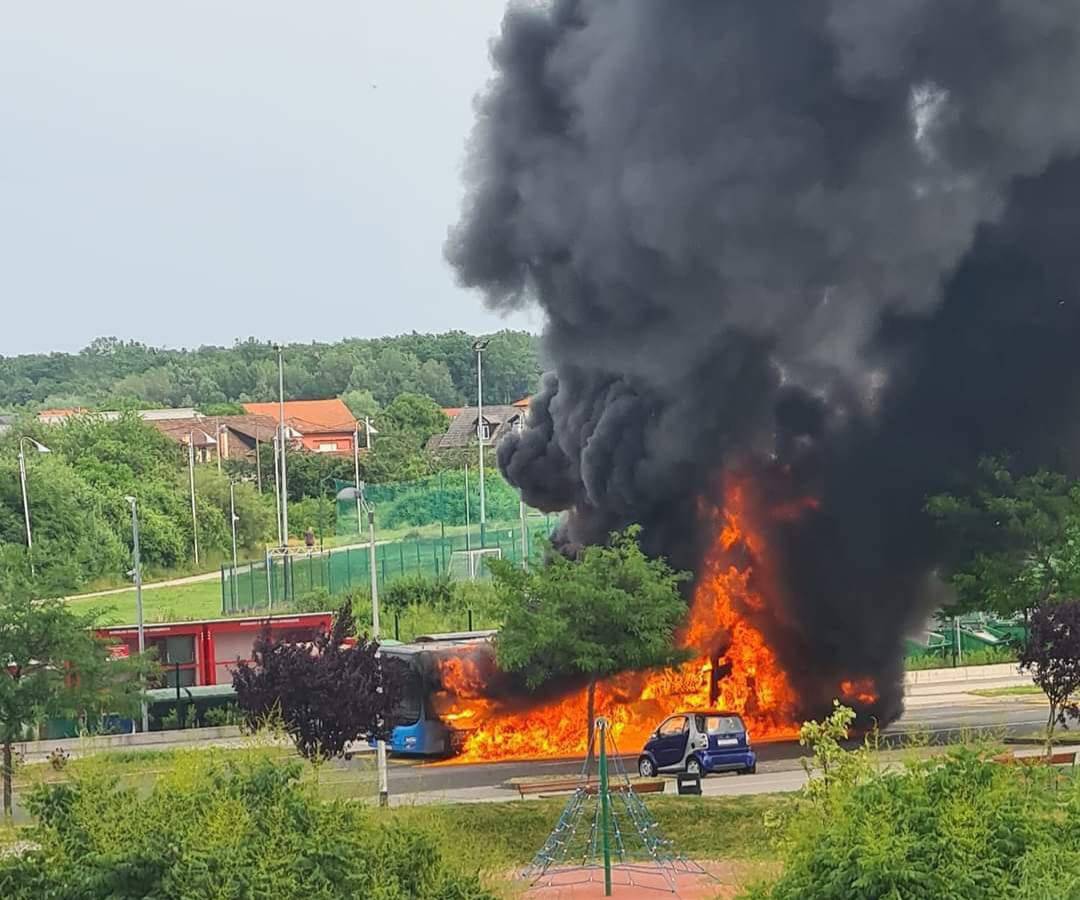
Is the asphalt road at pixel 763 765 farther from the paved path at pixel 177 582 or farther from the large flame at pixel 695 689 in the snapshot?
the paved path at pixel 177 582

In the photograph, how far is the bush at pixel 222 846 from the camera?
12867mm

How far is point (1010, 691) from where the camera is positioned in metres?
43.9

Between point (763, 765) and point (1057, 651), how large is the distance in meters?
6.04

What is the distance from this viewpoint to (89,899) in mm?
12898

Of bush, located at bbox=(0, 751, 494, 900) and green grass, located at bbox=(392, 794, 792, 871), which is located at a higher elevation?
bush, located at bbox=(0, 751, 494, 900)

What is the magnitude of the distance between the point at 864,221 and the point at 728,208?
283cm

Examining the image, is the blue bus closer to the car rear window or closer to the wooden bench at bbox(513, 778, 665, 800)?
the car rear window

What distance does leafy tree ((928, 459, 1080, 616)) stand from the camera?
34188 mm

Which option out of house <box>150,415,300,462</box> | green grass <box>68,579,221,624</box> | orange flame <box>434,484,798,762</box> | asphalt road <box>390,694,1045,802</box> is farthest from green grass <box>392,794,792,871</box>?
house <box>150,415,300,462</box>

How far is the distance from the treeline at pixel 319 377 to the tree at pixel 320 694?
377 ft

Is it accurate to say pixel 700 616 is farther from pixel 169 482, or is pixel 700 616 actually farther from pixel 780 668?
pixel 169 482

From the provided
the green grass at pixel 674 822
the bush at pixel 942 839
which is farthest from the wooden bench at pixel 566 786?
the bush at pixel 942 839

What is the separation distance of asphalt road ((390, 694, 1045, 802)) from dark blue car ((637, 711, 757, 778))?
447mm

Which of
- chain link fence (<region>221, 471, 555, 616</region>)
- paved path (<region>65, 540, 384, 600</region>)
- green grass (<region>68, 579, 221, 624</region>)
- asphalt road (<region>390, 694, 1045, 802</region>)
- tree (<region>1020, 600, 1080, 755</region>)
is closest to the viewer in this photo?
tree (<region>1020, 600, 1080, 755</region>)
